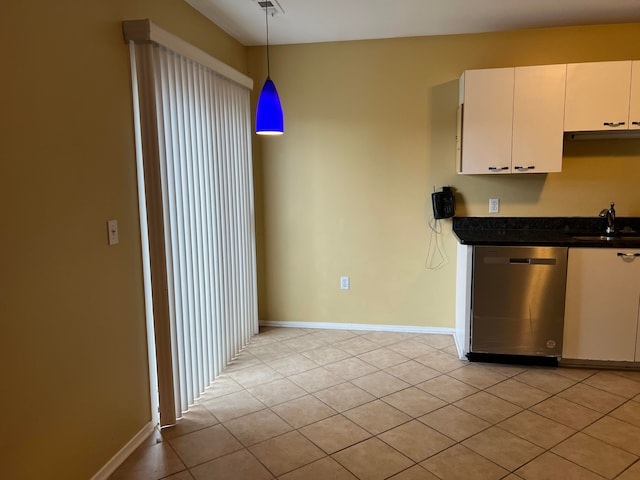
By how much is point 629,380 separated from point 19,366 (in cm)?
361

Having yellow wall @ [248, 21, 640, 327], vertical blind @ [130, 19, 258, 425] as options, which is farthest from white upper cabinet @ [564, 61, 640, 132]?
vertical blind @ [130, 19, 258, 425]

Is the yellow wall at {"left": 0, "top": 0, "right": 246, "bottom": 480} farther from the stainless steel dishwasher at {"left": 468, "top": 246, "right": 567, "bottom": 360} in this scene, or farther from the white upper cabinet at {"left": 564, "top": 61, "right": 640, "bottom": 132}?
the white upper cabinet at {"left": 564, "top": 61, "right": 640, "bottom": 132}

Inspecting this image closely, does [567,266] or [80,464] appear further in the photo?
[567,266]

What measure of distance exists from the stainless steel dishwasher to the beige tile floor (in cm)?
22

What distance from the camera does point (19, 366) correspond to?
5.57 ft


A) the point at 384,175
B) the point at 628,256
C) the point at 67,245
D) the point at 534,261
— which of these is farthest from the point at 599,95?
the point at 67,245

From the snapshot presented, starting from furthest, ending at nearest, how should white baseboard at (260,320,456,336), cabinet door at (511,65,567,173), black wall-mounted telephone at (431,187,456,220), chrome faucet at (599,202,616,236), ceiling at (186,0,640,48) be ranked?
white baseboard at (260,320,456,336) < black wall-mounted telephone at (431,187,456,220) < chrome faucet at (599,202,616,236) < cabinet door at (511,65,567,173) < ceiling at (186,0,640,48)

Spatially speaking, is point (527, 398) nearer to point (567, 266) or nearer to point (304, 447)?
point (567, 266)

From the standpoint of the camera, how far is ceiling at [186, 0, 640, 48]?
3119 millimetres

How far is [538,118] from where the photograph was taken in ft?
11.2

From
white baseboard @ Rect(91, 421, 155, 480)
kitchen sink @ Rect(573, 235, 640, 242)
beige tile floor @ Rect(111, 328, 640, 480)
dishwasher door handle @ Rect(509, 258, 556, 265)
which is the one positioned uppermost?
kitchen sink @ Rect(573, 235, 640, 242)

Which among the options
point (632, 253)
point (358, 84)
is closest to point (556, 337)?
point (632, 253)

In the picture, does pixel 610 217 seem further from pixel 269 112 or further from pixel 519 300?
pixel 269 112

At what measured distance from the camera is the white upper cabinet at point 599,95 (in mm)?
3283
